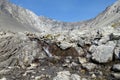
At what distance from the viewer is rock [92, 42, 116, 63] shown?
2243 cm

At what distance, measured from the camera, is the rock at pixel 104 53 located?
22.4 meters

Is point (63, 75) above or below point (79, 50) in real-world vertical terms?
below

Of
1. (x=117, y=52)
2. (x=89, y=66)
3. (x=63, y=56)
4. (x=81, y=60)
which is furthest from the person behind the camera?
(x=63, y=56)

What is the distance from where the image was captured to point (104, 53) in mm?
22781

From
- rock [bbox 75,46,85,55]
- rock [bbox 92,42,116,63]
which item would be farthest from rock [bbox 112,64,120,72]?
rock [bbox 75,46,85,55]

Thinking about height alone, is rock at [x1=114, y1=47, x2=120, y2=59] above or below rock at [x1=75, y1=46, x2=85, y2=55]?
below

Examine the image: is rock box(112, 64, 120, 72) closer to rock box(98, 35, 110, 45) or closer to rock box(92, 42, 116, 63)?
rock box(92, 42, 116, 63)

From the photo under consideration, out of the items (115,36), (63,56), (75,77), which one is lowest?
(75,77)

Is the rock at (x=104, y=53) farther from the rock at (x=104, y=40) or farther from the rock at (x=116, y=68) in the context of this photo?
the rock at (x=116, y=68)

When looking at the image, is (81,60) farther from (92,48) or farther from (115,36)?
(115,36)

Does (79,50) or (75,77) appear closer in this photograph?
(75,77)

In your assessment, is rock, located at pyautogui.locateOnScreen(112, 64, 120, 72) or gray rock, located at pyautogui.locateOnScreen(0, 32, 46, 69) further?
gray rock, located at pyautogui.locateOnScreen(0, 32, 46, 69)

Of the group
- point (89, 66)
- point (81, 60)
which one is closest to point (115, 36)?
point (81, 60)

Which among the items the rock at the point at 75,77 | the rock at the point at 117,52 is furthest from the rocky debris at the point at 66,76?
the rock at the point at 117,52
